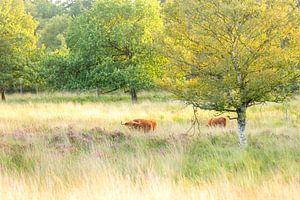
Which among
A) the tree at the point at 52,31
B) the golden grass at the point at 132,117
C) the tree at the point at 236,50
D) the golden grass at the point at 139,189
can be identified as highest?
A: the tree at the point at 52,31

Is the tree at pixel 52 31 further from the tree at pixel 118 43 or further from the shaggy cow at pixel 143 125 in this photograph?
the shaggy cow at pixel 143 125

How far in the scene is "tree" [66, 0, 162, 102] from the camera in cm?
2370

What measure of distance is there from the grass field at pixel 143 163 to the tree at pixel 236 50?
3.93 ft

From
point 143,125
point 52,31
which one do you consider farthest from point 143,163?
point 52,31

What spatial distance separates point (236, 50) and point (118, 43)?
15914 millimetres

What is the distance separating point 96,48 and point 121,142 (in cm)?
1549

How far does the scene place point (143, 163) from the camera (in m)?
7.52

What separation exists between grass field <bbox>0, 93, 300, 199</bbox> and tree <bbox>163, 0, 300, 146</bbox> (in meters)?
1.20

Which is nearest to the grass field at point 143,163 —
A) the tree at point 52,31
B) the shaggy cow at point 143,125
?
the shaggy cow at point 143,125

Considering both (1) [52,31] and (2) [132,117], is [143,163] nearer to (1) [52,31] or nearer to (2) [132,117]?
(2) [132,117]

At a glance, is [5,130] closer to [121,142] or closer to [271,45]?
[121,142]

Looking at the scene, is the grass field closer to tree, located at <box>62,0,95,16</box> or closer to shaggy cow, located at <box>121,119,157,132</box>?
shaggy cow, located at <box>121,119,157,132</box>

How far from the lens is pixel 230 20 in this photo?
884cm

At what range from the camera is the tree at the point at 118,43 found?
2370 centimetres
